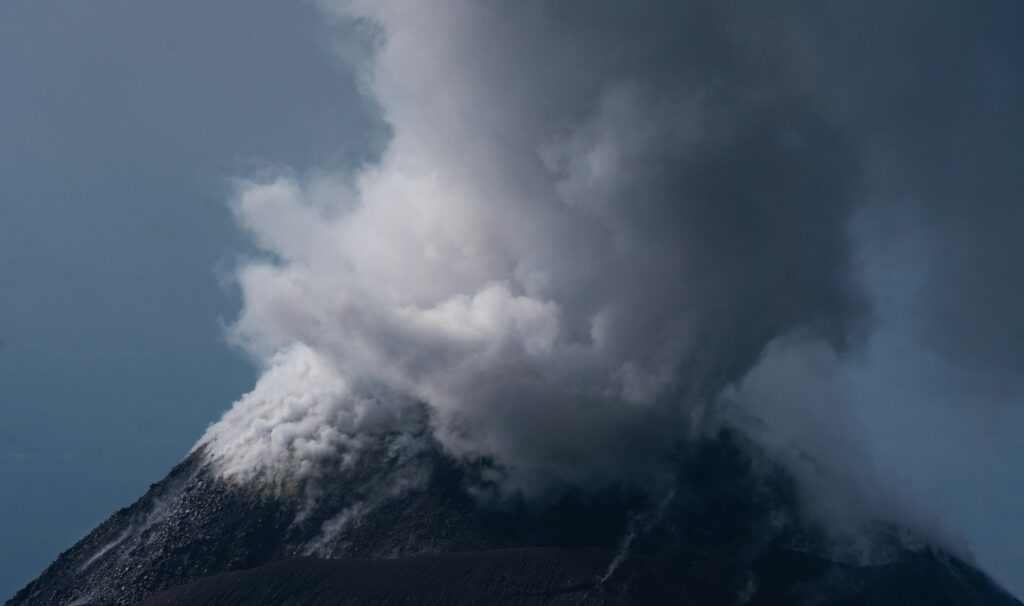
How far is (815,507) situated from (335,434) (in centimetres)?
8249

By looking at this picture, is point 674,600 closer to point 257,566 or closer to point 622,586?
point 622,586

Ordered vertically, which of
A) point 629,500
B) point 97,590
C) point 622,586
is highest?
point 629,500

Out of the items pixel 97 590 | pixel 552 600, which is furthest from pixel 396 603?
pixel 97 590

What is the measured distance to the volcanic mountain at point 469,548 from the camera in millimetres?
109312

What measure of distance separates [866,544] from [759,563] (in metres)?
27.7

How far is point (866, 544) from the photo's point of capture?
142250mm

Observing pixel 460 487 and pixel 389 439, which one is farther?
pixel 389 439

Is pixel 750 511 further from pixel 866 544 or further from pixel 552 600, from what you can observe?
pixel 552 600

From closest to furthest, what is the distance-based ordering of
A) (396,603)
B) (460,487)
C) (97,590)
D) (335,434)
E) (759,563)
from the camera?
1. (396,603)
2. (97,590)
3. (759,563)
4. (460,487)
5. (335,434)

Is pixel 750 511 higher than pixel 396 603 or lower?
higher

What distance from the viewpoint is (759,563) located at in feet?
412

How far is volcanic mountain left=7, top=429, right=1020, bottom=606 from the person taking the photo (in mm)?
109312

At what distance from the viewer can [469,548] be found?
120 m

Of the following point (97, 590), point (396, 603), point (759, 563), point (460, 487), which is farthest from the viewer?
point (460, 487)
